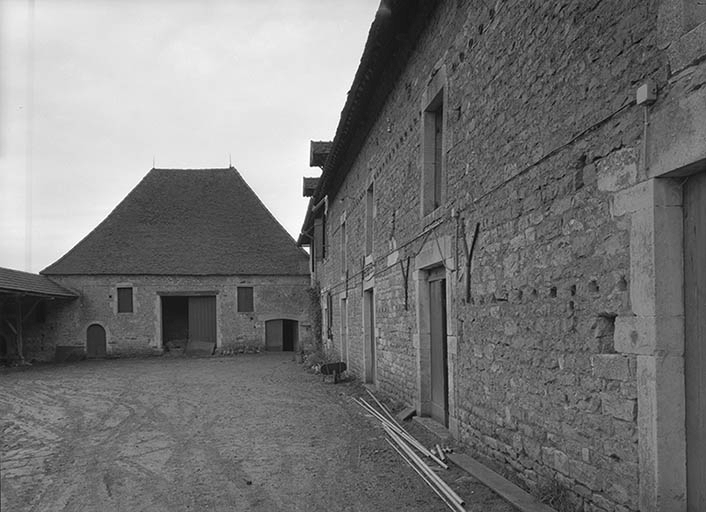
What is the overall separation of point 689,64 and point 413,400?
5991 mm

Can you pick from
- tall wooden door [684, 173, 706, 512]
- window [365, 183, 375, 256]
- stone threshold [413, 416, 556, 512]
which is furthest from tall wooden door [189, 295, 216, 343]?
tall wooden door [684, 173, 706, 512]

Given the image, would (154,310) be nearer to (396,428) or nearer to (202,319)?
(202,319)

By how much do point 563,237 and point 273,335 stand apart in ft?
74.0

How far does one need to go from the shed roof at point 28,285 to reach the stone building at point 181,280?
0.95 m

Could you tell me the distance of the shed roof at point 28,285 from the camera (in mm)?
19078

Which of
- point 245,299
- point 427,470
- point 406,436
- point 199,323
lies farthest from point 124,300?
point 427,470

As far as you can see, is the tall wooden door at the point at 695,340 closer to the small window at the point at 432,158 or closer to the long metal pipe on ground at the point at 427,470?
the long metal pipe on ground at the point at 427,470

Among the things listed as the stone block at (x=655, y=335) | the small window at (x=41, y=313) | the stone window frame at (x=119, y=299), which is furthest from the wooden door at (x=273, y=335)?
the stone block at (x=655, y=335)

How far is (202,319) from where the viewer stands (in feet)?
83.3

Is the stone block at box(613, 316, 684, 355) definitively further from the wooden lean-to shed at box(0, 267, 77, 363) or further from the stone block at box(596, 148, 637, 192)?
the wooden lean-to shed at box(0, 267, 77, 363)

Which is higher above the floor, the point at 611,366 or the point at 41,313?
the point at 611,366

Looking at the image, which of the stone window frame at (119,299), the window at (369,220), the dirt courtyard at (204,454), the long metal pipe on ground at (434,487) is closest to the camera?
the long metal pipe on ground at (434,487)

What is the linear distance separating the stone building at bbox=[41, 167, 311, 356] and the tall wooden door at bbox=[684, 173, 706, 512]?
902 inches

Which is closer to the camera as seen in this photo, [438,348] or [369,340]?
[438,348]
